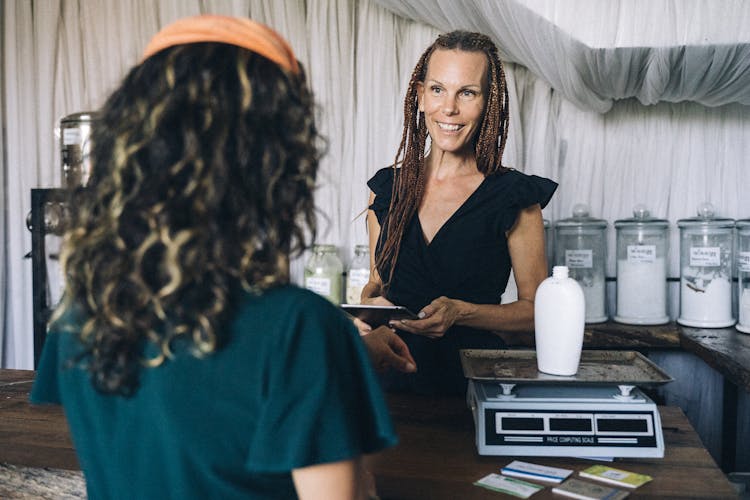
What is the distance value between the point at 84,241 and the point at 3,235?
10.2 ft

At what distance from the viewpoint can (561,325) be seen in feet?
4.80

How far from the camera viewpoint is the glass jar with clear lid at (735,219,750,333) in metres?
2.58

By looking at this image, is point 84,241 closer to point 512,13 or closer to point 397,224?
point 397,224

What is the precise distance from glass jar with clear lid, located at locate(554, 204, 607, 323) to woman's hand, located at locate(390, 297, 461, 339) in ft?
3.66

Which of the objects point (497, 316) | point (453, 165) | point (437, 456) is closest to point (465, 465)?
point (437, 456)

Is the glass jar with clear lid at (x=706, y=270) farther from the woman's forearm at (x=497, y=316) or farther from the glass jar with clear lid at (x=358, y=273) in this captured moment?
the glass jar with clear lid at (x=358, y=273)

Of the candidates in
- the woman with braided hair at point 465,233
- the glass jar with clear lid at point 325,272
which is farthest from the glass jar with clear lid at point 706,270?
the glass jar with clear lid at point 325,272

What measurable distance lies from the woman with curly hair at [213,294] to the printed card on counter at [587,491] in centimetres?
57

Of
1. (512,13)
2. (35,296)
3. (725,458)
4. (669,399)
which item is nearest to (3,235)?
(35,296)

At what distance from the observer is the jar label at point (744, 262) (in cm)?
260

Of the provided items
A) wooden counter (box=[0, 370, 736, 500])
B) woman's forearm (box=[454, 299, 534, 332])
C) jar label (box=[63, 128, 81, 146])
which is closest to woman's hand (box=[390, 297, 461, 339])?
woman's forearm (box=[454, 299, 534, 332])

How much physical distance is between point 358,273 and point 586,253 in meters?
0.90

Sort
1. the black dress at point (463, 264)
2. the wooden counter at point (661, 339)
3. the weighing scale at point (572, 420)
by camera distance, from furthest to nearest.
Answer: the wooden counter at point (661, 339) → the black dress at point (463, 264) → the weighing scale at point (572, 420)

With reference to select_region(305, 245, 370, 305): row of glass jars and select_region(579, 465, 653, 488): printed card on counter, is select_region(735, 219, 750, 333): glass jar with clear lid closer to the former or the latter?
select_region(305, 245, 370, 305): row of glass jars
